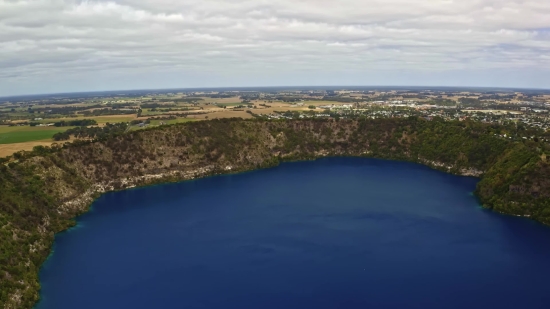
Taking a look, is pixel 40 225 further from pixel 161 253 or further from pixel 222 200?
pixel 222 200

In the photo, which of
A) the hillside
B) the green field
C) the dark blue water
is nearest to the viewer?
the dark blue water

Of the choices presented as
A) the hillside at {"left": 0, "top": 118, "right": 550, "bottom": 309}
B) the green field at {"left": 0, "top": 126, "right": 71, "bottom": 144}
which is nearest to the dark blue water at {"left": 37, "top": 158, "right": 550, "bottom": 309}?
the hillside at {"left": 0, "top": 118, "right": 550, "bottom": 309}

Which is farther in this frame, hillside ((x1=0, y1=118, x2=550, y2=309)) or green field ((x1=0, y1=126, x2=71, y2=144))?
green field ((x1=0, y1=126, x2=71, y2=144))

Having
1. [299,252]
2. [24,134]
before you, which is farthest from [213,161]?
[24,134]

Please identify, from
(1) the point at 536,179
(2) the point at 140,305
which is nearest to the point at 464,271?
(1) the point at 536,179

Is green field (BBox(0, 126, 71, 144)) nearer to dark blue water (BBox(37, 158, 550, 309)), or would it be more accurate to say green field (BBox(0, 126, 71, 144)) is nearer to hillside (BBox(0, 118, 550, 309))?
hillside (BBox(0, 118, 550, 309))

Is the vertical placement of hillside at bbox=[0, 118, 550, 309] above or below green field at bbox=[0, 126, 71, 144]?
below
